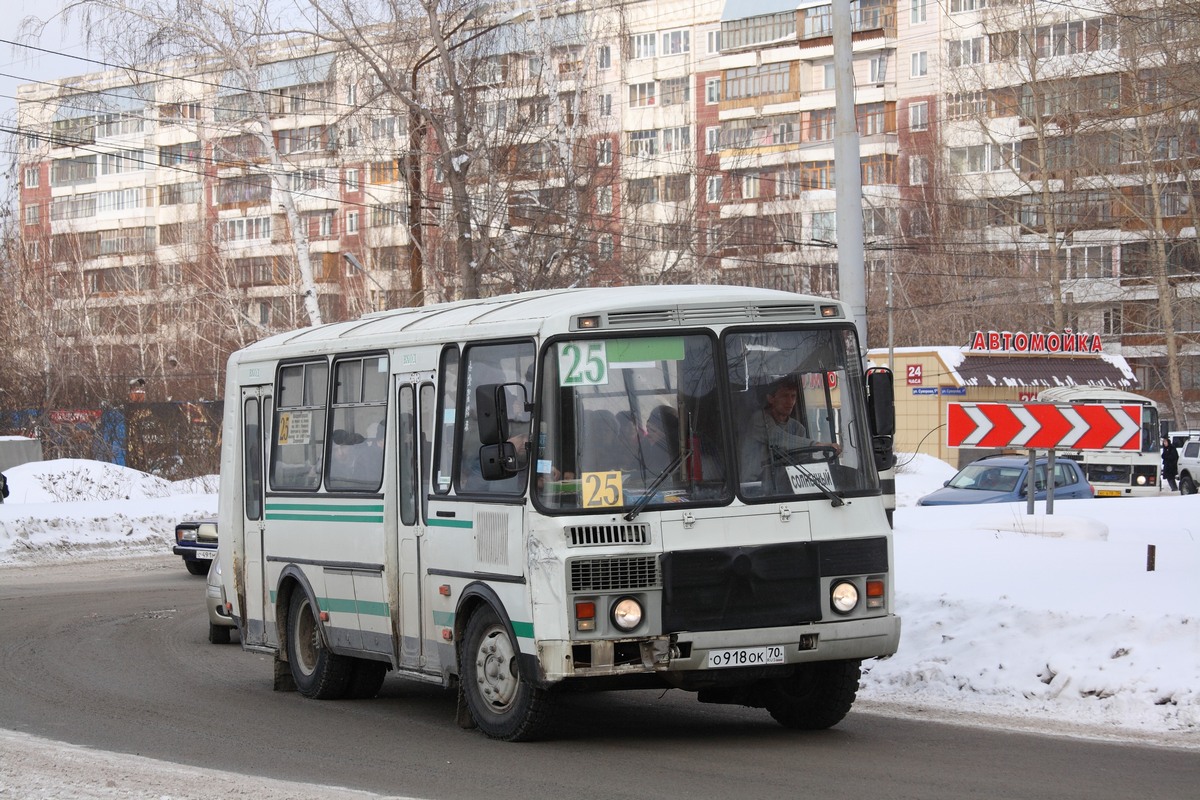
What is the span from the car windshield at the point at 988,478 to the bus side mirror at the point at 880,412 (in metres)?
16.7

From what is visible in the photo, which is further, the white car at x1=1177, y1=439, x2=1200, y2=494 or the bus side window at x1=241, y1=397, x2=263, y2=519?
the white car at x1=1177, y1=439, x2=1200, y2=494

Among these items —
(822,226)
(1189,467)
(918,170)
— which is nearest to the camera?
(1189,467)

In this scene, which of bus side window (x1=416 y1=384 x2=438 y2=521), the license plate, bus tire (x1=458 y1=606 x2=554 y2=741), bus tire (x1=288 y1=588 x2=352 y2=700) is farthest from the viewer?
bus tire (x1=288 y1=588 x2=352 y2=700)

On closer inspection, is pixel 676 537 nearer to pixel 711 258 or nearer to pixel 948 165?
pixel 711 258

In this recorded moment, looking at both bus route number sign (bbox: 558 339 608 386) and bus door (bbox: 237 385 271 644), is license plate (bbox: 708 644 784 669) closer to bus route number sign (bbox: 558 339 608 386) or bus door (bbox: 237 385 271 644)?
bus route number sign (bbox: 558 339 608 386)

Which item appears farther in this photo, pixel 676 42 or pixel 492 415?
pixel 676 42

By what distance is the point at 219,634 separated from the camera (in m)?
16.1

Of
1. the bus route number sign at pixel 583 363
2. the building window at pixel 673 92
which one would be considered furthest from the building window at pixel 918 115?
the bus route number sign at pixel 583 363

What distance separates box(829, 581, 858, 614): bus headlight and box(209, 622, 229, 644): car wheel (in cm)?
837

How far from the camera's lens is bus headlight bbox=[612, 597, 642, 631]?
8.96 meters

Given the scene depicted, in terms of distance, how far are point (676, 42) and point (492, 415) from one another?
76107mm

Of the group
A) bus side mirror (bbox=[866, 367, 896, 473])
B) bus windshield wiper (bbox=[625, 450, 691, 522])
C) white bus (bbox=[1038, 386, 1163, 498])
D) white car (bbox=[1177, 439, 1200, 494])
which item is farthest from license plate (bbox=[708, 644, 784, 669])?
white car (bbox=[1177, 439, 1200, 494])

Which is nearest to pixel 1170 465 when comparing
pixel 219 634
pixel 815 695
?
pixel 219 634

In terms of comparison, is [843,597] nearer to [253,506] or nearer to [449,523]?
[449,523]
